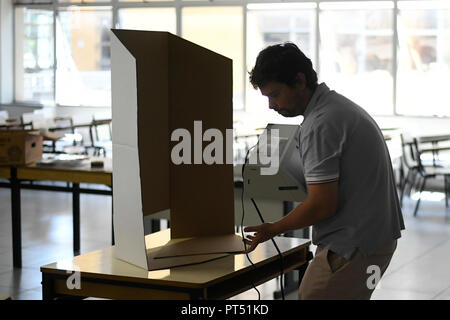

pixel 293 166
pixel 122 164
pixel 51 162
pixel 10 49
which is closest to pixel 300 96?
pixel 293 166

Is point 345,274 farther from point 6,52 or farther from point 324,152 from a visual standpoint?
point 6,52

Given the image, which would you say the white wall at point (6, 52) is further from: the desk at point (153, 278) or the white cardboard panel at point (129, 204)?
the white cardboard panel at point (129, 204)

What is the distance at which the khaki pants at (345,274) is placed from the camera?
7.81 ft

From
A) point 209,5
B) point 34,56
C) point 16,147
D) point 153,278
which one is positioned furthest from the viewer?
point 34,56

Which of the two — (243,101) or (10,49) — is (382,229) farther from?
(10,49)

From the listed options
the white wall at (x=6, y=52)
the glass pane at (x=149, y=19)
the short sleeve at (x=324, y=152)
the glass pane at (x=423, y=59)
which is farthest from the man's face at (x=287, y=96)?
the white wall at (x=6, y=52)

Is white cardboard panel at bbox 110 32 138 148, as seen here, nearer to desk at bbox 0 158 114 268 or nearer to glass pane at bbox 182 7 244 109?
desk at bbox 0 158 114 268

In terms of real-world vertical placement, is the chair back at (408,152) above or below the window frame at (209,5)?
below

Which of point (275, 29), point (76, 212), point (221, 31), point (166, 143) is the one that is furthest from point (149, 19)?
point (166, 143)

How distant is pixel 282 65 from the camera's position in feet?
7.77

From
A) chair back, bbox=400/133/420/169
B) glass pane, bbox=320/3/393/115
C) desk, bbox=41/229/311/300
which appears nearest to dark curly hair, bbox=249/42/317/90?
desk, bbox=41/229/311/300

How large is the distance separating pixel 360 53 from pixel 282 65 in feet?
31.2

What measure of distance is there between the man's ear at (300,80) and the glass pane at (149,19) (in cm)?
1030

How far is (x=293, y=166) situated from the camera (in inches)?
104
